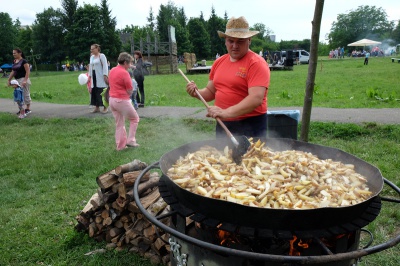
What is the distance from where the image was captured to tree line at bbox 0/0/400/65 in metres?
59.5

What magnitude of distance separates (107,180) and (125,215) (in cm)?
45

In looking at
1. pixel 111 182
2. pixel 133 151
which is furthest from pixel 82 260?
pixel 133 151

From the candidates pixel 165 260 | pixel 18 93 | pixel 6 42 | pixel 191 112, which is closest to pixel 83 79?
pixel 18 93

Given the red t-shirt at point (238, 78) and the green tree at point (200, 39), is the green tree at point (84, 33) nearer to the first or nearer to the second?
the green tree at point (200, 39)

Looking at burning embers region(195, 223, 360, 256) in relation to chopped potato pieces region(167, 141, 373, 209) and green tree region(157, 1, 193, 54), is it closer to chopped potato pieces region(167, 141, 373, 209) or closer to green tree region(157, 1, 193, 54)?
chopped potato pieces region(167, 141, 373, 209)

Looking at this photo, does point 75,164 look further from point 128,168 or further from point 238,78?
point 238,78

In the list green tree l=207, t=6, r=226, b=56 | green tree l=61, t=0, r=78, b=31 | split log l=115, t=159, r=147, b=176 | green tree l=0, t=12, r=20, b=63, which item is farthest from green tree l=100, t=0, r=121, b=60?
split log l=115, t=159, r=147, b=176

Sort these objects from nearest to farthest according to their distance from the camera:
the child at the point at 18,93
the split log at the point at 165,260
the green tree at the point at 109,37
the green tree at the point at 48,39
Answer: the split log at the point at 165,260
the child at the point at 18,93
the green tree at the point at 109,37
the green tree at the point at 48,39

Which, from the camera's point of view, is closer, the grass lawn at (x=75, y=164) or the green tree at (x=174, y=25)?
the grass lawn at (x=75, y=164)

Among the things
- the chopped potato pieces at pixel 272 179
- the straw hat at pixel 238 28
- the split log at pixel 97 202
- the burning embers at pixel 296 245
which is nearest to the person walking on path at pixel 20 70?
the split log at pixel 97 202

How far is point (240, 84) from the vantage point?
3438 mm

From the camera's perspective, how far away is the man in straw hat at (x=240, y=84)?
321cm

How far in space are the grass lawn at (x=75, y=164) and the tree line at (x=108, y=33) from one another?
44.8 m

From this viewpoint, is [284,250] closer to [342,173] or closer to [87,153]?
[342,173]
